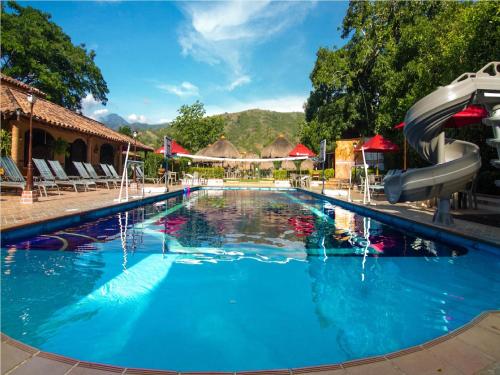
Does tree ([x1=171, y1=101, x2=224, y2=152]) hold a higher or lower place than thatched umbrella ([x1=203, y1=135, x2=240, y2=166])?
higher

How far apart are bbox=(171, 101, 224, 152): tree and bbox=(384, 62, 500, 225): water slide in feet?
137

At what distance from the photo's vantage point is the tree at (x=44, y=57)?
2505 cm

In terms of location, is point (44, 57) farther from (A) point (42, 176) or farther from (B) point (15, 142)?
(A) point (42, 176)

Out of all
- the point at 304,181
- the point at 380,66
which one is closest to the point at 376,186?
the point at 304,181

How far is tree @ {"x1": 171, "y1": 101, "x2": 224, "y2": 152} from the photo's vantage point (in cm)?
4732

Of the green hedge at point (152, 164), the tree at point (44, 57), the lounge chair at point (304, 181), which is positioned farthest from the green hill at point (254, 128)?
the lounge chair at point (304, 181)

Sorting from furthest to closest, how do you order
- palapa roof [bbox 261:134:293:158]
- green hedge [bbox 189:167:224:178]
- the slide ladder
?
1. palapa roof [bbox 261:134:293:158]
2. green hedge [bbox 189:167:224:178]
3. the slide ladder

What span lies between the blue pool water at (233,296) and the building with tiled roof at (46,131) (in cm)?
832

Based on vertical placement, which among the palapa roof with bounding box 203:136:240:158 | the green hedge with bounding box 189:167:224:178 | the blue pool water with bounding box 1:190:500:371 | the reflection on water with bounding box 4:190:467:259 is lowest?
the blue pool water with bounding box 1:190:500:371

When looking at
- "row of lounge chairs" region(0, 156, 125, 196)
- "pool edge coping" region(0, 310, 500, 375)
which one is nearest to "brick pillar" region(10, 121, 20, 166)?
"row of lounge chairs" region(0, 156, 125, 196)

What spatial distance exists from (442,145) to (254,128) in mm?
80917

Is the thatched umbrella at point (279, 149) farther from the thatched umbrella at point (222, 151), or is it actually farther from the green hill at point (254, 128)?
the green hill at point (254, 128)

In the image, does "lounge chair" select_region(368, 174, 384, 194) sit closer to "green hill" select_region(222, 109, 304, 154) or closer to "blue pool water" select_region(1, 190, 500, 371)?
"blue pool water" select_region(1, 190, 500, 371)

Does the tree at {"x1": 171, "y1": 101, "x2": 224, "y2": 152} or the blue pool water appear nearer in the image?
the blue pool water
